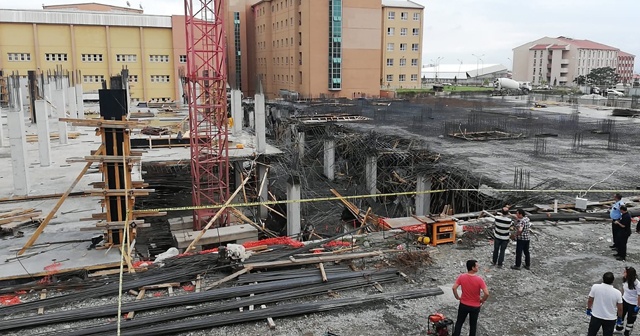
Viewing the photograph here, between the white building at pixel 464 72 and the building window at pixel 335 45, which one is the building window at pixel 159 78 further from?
the white building at pixel 464 72

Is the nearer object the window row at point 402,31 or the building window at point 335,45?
the building window at point 335,45

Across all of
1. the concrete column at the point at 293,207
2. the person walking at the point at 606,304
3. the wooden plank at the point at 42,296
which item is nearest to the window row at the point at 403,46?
the concrete column at the point at 293,207

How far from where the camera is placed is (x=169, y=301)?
30.4ft

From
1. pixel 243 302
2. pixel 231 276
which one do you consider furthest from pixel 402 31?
pixel 243 302

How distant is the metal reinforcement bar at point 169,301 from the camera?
8641 millimetres

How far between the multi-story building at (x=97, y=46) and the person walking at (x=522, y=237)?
5132 cm

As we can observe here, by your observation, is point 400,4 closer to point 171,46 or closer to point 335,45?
point 335,45

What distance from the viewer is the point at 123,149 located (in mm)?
12117

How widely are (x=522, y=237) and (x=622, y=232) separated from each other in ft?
9.13

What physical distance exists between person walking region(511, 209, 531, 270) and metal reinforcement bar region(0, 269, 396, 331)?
3098mm

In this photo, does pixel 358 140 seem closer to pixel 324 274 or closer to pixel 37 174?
pixel 37 174

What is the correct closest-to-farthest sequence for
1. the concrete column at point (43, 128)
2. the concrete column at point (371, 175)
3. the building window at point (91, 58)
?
the concrete column at point (43, 128) < the concrete column at point (371, 175) < the building window at point (91, 58)

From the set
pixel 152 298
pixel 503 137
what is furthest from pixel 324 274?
pixel 503 137

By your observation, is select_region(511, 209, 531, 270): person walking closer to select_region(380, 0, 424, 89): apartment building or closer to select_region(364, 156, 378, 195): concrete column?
select_region(364, 156, 378, 195): concrete column
